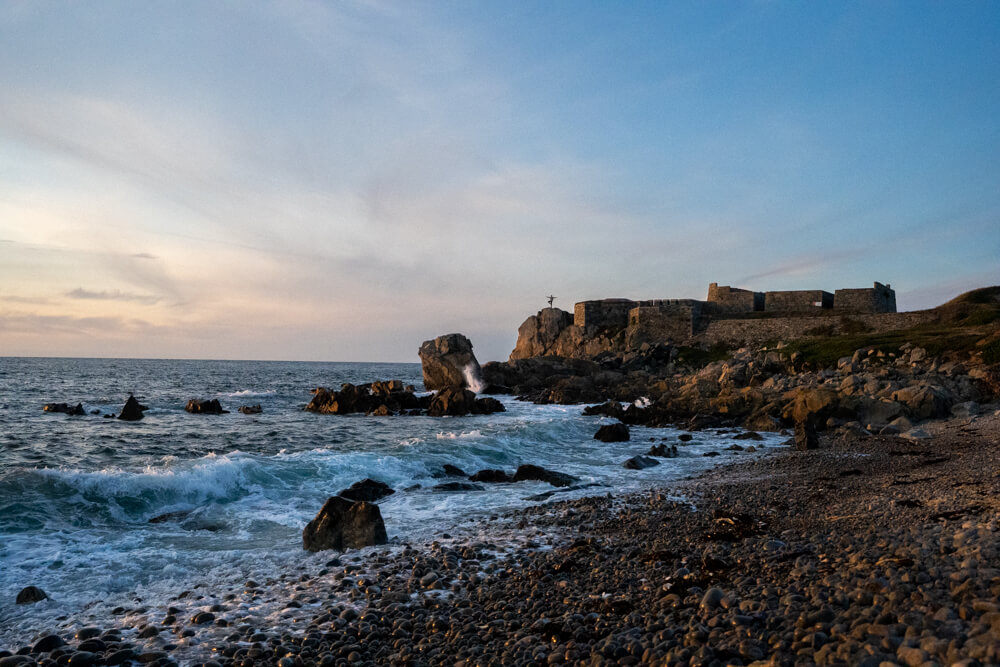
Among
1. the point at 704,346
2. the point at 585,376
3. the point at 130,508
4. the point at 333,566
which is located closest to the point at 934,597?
the point at 333,566

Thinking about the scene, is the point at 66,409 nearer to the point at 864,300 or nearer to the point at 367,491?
the point at 367,491

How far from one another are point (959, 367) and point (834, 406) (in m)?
11.9

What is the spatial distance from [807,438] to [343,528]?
1960cm

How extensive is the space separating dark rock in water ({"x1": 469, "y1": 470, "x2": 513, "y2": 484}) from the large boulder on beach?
43.2m

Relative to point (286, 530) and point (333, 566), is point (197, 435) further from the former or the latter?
point (333, 566)

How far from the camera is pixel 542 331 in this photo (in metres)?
86.8

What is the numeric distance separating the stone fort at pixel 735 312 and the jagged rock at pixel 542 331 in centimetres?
226

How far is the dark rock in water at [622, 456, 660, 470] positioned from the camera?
2045cm

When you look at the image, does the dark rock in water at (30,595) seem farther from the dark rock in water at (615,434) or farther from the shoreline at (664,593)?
the dark rock in water at (615,434)

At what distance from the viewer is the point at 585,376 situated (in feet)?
201

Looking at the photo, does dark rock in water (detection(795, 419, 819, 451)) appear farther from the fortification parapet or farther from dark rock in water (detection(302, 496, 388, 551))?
the fortification parapet

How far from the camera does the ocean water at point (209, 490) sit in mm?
9898

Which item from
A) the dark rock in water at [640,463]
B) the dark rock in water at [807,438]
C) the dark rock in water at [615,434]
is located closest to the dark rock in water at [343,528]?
the dark rock in water at [640,463]

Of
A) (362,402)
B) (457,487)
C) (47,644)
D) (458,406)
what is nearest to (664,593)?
(47,644)
